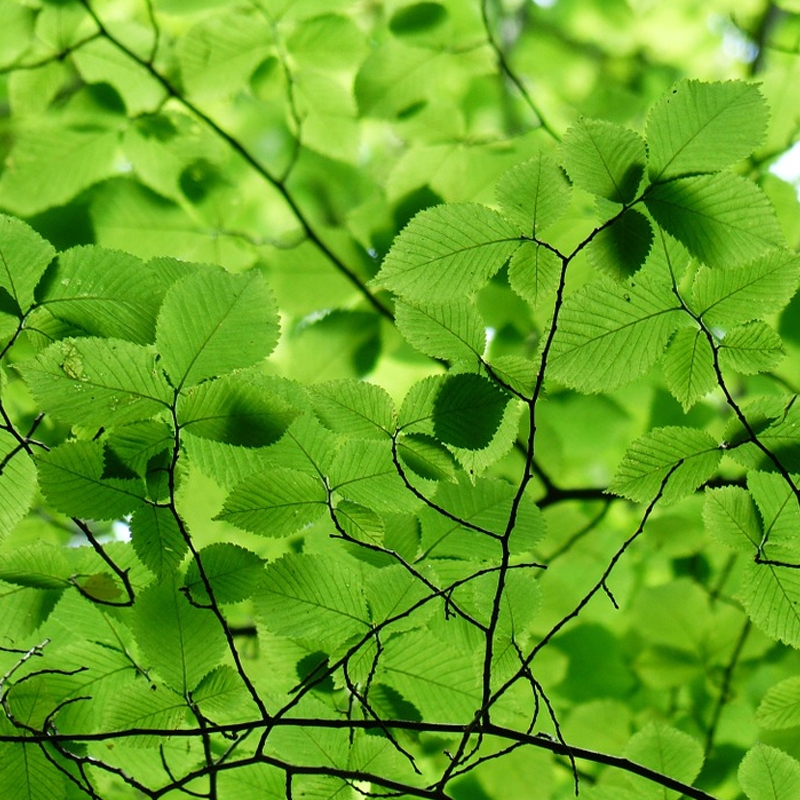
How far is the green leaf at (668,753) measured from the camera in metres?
0.91

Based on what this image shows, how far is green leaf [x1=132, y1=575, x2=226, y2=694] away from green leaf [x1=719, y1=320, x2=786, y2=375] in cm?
53

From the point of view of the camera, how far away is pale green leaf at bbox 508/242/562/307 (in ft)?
2.38

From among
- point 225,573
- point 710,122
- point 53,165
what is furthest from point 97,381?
point 53,165

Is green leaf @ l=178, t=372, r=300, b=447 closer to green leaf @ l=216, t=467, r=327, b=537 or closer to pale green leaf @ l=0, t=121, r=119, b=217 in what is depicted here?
green leaf @ l=216, t=467, r=327, b=537

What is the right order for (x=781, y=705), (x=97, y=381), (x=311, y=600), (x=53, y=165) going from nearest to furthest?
(x=97, y=381) < (x=311, y=600) < (x=781, y=705) < (x=53, y=165)

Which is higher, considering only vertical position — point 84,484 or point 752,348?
point 752,348

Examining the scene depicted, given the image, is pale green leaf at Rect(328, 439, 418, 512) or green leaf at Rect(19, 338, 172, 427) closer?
green leaf at Rect(19, 338, 172, 427)

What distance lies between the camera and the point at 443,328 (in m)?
0.74

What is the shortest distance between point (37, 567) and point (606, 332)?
0.58 metres

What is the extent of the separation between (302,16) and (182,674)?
127cm

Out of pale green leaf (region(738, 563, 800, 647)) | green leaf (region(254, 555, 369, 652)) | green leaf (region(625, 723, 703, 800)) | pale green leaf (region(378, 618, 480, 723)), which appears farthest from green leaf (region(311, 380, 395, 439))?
green leaf (region(625, 723, 703, 800))

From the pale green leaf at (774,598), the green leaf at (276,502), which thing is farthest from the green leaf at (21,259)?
the pale green leaf at (774,598)

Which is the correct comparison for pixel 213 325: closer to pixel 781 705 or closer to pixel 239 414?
pixel 239 414

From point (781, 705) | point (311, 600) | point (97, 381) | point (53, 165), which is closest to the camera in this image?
point (97, 381)
